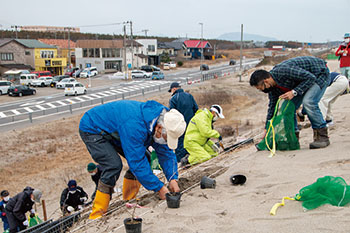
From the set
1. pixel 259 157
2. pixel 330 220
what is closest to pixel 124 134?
pixel 330 220

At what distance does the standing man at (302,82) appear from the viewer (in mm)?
5051

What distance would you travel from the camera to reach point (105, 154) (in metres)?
3.88

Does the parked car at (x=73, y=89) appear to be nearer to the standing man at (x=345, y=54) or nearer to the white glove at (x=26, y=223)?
the standing man at (x=345, y=54)

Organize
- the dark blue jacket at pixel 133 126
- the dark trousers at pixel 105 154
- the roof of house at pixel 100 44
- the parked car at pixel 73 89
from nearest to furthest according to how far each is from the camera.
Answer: the dark blue jacket at pixel 133 126 < the dark trousers at pixel 105 154 < the parked car at pixel 73 89 < the roof of house at pixel 100 44

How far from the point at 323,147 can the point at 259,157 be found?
1.04 metres

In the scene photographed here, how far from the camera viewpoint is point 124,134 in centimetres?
362

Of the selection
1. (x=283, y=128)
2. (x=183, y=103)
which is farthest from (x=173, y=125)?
(x=183, y=103)

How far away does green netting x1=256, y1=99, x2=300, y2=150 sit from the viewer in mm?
5355

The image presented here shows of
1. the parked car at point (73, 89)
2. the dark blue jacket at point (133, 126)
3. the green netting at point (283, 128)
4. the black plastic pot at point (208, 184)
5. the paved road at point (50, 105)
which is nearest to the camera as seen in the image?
the dark blue jacket at point (133, 126)

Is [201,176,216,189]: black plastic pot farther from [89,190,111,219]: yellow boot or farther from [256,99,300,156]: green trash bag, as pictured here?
[256,99,300,156]: green trash bag

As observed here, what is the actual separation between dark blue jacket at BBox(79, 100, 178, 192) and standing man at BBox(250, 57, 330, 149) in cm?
216

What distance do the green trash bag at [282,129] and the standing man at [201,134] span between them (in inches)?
55.2

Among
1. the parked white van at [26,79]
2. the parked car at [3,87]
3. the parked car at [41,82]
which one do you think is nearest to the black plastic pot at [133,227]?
the parked car at [3,87]

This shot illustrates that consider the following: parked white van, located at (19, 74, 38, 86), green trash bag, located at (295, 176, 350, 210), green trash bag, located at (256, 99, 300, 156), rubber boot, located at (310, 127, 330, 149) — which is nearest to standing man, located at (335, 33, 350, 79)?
rubber boot, located at (310, 127, 330, 149)
